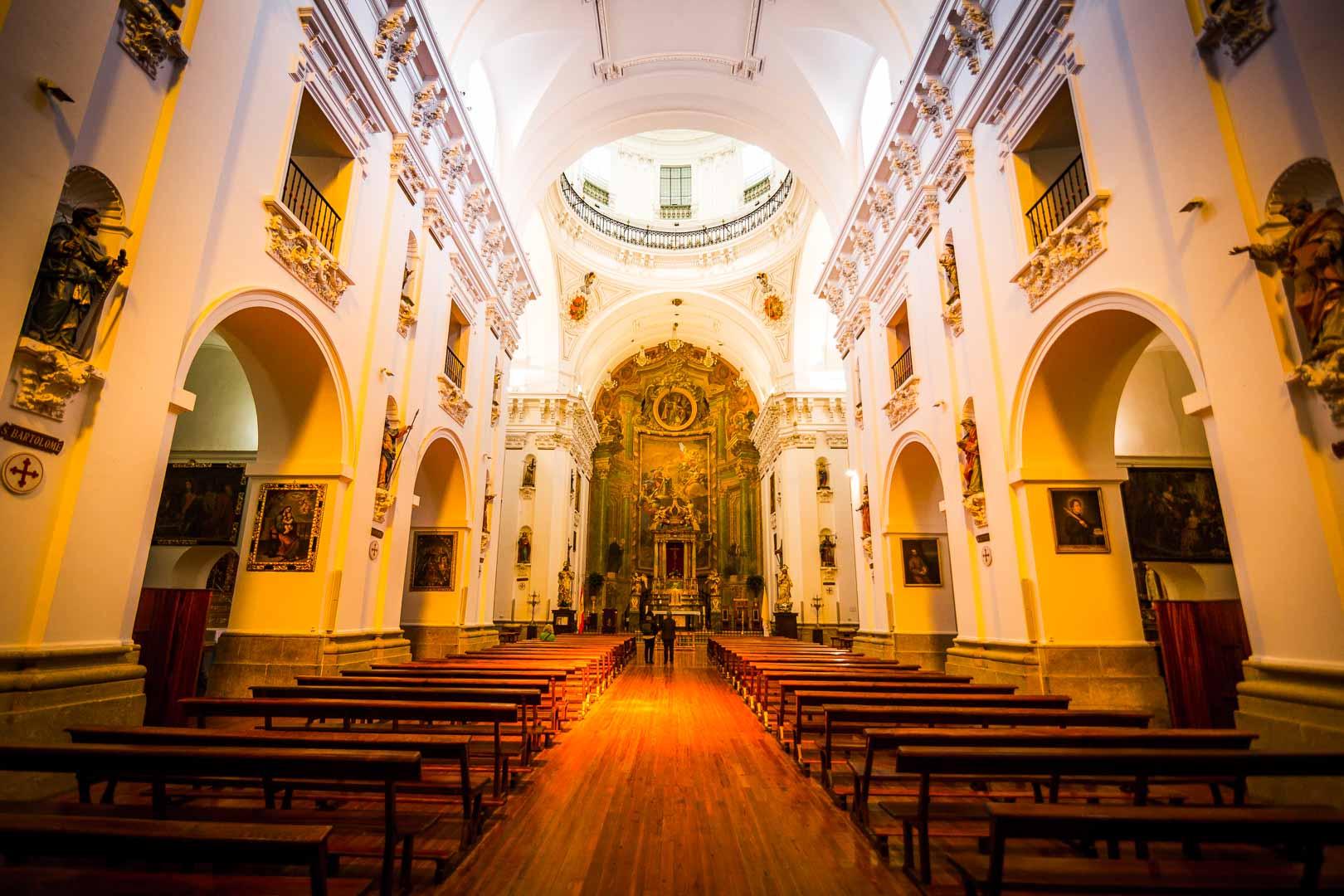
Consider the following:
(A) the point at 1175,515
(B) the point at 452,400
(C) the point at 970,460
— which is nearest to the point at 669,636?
(B) the point at 452,400

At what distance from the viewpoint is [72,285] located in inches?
154

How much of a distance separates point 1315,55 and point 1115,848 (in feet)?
15.3

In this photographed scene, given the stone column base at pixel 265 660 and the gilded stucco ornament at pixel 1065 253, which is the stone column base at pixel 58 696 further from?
the gilded stucco ornament at pixel 1065 253

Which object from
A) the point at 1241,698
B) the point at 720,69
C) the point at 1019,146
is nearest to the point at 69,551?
the point at 1241,698

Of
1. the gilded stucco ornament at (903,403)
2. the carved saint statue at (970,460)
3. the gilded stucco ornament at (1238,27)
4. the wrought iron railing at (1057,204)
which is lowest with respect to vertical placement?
the carved saint statue at (970,460)

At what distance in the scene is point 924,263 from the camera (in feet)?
32.6

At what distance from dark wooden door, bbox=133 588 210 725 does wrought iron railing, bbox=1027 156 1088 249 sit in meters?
9.41

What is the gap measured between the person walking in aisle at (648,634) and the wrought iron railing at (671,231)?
14035mm

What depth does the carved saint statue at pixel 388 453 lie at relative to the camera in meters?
8.45

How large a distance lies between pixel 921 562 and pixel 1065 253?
6196mm

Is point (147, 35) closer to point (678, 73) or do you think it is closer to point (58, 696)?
point (58, 696)

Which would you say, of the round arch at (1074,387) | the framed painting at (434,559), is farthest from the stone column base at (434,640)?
the round arch at (1074,387)

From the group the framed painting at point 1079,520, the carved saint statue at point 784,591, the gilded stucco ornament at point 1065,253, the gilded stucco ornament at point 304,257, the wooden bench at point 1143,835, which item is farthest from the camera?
the carved saint statue at point 784,591

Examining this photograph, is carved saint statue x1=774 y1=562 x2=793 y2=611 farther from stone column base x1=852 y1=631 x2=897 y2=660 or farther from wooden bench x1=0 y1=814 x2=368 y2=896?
wooden bench x1=0 y1=814 x2=368 y2=896
